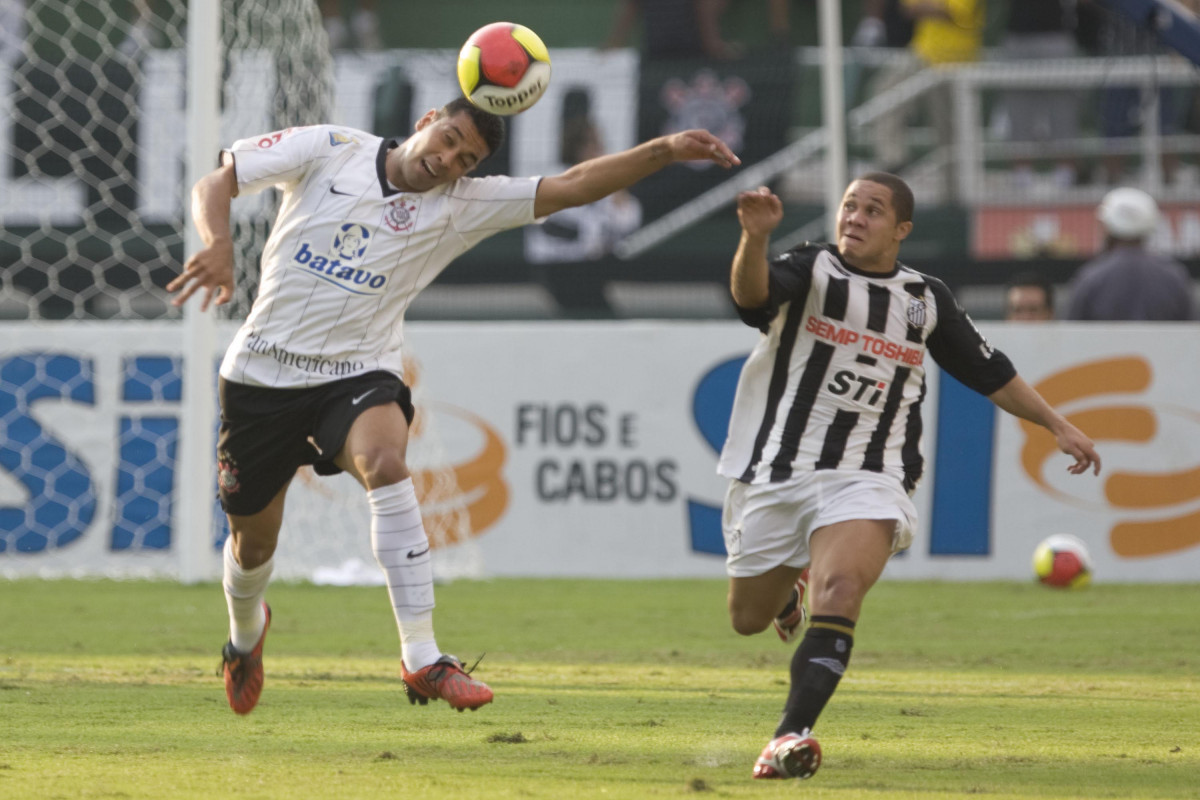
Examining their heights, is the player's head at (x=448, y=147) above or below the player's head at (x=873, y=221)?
above

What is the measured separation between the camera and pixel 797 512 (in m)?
5.22

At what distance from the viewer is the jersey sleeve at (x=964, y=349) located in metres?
5.36

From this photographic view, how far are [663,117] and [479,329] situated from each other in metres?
5.74

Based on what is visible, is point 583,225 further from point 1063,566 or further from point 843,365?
point 843,365

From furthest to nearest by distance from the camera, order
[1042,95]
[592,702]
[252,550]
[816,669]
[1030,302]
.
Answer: [1042,95] → [1030,302] → [592,702] → [252,550] → [816,669]

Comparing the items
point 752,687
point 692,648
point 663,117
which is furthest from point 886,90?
point 752,687

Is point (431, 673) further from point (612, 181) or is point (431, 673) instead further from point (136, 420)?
point (136, 420)

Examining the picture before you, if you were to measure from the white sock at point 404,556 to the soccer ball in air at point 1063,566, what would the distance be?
6.07 m

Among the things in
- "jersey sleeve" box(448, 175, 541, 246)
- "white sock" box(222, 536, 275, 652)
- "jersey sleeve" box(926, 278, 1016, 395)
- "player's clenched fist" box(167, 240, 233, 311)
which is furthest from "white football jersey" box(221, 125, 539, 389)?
"jersey sleeve" box(926, 278, 1016, 395)

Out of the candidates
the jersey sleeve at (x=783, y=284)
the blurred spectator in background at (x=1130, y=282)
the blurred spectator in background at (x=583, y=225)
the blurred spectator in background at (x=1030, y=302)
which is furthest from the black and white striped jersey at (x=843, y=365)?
the blurred spectator in background at (x=583, y=225)

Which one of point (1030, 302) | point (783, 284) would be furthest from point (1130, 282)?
point (783, 284)

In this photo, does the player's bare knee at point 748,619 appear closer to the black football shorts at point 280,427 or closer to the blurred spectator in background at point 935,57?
the black football shorts at point 280,427

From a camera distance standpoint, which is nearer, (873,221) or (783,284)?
(783,284)

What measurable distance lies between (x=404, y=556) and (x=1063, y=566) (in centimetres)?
618
